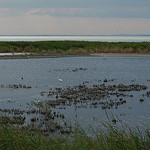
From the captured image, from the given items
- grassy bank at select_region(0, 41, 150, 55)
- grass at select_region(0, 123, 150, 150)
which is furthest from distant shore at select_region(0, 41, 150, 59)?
grass at select_region(0, 123, 150, 150)

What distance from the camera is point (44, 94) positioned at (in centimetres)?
2114

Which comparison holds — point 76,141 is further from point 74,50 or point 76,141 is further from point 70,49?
point 70,49

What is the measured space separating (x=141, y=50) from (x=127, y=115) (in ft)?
146

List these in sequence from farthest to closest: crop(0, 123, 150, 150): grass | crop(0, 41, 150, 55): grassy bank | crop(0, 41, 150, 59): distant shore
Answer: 1. crop(0, 41, 150, 55): grassy bank
2. crop(0, 41, 150, 59): distant shore
3. crop(0, 123, 150, 150): grass

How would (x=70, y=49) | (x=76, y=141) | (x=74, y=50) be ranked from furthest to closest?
1. (x=70, y=49)
2. (x=74, y=50)
3. (x=76, y=141)

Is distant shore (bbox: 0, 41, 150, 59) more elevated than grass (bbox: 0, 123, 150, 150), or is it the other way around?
grass (bbox: 0, 123, 150, 150)

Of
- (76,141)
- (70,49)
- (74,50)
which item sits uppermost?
(76,141)

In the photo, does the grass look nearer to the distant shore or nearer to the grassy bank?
the distant shore

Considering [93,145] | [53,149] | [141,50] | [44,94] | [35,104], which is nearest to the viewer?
[53,149]

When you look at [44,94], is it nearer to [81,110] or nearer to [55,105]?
[55,105]

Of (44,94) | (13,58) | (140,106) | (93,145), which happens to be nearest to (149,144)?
(93,145)

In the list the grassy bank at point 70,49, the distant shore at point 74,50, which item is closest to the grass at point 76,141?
the distant shore at point 74,50

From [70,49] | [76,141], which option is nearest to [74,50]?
[70,49]

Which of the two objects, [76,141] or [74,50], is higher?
[76,141]
